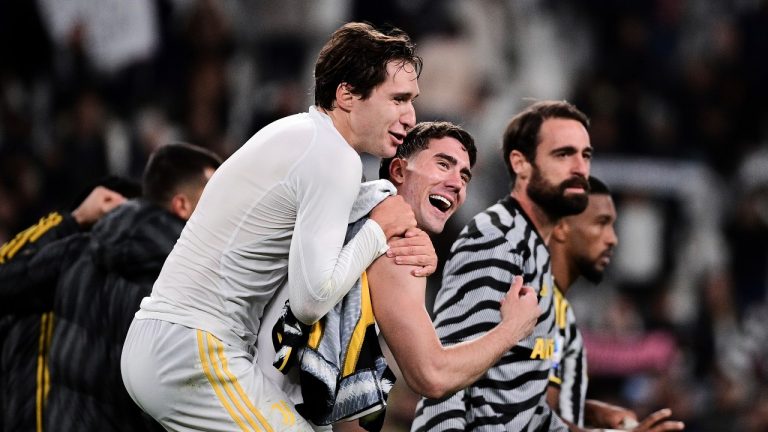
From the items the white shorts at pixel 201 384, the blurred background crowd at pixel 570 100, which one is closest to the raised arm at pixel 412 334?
the white shorts at pixel 201 384

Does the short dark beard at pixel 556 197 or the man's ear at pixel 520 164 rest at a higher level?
the man's ear at pixel 520 164

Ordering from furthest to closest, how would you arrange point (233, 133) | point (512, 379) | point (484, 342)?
1. point (233, 133)
2. point (512, 379)
3. point (484, 342)

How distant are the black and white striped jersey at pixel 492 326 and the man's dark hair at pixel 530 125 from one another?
474 millimetres

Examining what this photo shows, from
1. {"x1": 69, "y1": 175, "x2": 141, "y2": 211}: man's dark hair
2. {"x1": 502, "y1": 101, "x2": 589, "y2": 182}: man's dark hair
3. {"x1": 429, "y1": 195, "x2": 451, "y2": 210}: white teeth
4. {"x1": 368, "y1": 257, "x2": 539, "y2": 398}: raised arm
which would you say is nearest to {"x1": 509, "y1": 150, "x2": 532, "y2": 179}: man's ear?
{"x1": 502, "y1": 101, "x2": 589, "y2": 182}: man's dark hair

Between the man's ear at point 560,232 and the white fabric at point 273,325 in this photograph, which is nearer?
the white fabric at point 273,325

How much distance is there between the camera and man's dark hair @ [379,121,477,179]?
389 centimetres

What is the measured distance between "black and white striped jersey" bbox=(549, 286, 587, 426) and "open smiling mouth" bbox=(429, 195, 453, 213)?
101 centimetres

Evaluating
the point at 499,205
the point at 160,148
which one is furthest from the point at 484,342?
the point at 160,148

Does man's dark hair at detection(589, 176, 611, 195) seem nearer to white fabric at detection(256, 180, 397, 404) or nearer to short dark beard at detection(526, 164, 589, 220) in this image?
short dark beard at detection(526, 164, 589, 220)

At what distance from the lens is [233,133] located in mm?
10820

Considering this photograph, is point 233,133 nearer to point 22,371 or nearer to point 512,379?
point 22,371

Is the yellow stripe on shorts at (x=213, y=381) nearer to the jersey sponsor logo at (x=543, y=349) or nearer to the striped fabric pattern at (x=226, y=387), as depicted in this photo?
the striped fabric pattern at (x=226, y=387)

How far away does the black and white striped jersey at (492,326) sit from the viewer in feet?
13.4

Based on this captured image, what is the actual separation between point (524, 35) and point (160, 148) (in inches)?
265
